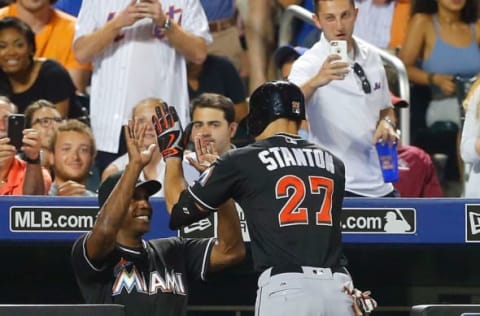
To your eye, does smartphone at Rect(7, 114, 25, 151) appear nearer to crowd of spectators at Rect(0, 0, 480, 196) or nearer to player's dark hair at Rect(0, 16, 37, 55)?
crowd of spectators at Rect(0, 0, 480, 196)

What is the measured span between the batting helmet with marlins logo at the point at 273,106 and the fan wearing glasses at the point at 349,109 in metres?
1.43

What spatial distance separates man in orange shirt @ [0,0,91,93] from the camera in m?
10.5

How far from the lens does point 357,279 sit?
371 inches

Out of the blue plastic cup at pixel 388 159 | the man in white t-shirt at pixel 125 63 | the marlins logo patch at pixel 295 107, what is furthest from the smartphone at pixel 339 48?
the marlins logo patch at pixel 295 107

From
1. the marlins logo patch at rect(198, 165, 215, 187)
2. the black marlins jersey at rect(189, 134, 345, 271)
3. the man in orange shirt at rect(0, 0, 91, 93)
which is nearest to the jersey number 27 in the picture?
the black marlins jersey at rect(189, 134, 345, 271)

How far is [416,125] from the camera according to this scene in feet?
35.2

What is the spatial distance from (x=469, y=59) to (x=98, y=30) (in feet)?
8.29

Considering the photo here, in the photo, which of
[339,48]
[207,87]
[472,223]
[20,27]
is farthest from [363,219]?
[20,27]

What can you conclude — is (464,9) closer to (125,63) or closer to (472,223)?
(125,63)

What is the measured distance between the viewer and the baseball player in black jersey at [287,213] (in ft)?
23.0

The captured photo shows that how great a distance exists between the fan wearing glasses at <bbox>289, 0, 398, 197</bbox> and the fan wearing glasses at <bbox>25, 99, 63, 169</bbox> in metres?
1.47

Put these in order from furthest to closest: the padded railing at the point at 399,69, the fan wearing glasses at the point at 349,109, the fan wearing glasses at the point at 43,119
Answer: the padded railing at the point at 399,69 < the fan wearing glasses at the point at 43,119 < the fan wearing glasses at the point at 349,109

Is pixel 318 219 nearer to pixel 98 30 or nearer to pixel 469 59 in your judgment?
pixel 98 30

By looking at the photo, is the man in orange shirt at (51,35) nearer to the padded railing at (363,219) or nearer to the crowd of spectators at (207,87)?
the crowd of spectators at (207,87)
